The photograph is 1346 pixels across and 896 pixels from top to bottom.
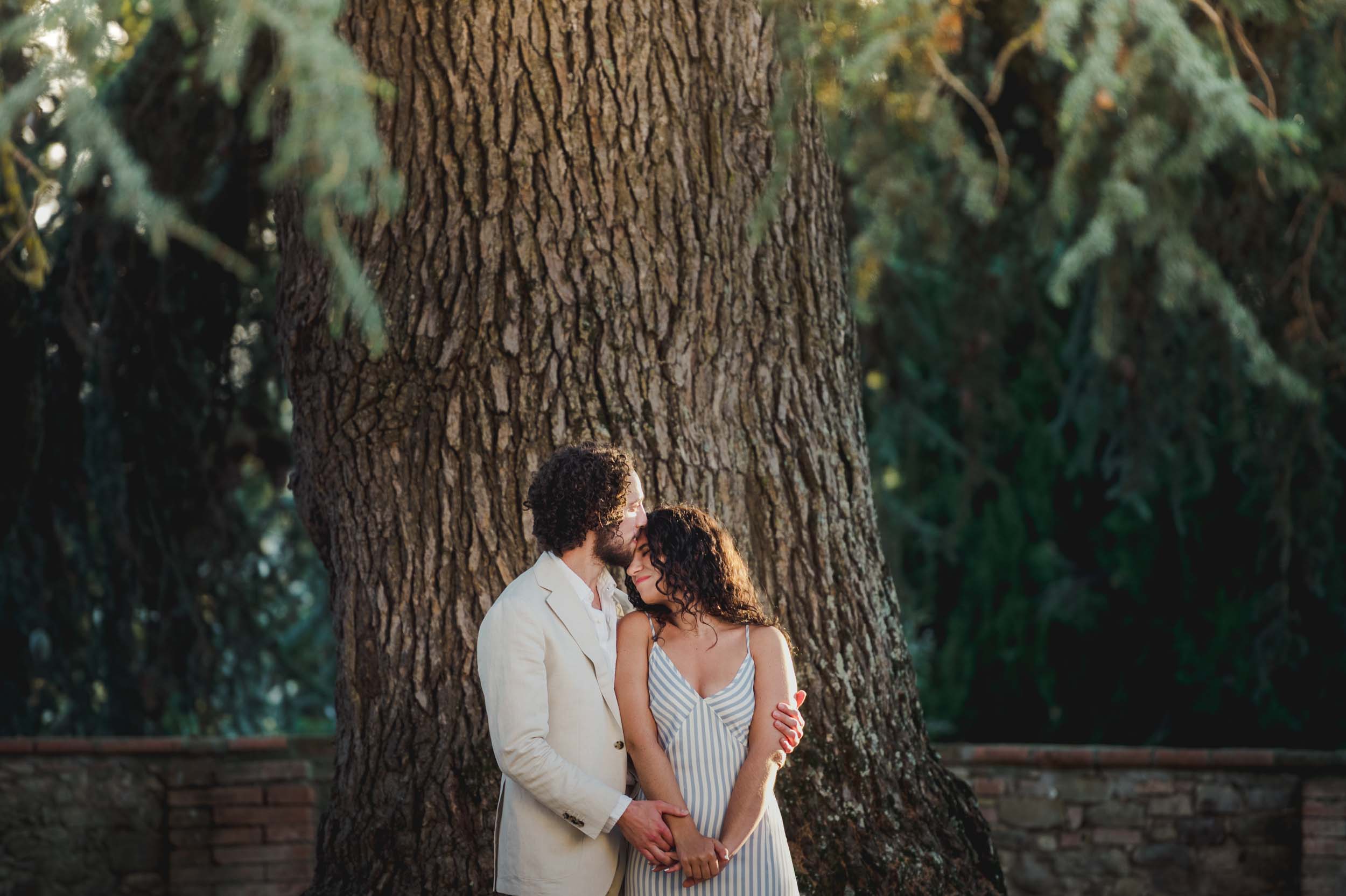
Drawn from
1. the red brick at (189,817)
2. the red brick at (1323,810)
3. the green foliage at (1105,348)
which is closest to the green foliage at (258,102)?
the green foliage at (1105,348)

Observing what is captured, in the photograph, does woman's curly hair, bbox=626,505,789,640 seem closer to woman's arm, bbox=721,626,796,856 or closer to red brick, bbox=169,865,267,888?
woman's arm, bbox=721,626,796,856

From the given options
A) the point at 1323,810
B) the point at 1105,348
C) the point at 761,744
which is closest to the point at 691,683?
the point at 761,744

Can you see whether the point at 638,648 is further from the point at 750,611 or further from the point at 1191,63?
the point at 1191,63

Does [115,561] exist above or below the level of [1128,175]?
below

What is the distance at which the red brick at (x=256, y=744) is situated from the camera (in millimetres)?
5805

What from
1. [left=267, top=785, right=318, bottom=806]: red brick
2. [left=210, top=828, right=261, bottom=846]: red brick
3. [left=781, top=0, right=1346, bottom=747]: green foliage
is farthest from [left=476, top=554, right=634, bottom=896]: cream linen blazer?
[left=210, top=828, right=261, bottom=846]: red brick

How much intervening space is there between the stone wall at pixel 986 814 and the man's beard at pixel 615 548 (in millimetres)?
3634

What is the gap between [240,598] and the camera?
668 centimetres

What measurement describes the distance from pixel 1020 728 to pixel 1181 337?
3483 mm

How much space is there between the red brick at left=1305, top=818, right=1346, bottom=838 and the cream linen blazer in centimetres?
420

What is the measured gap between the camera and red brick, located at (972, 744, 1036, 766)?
606 cm

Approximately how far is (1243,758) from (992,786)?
1.06 meters

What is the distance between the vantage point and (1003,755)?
6.09m

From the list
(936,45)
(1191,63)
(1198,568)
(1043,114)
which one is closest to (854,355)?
(936,45)
